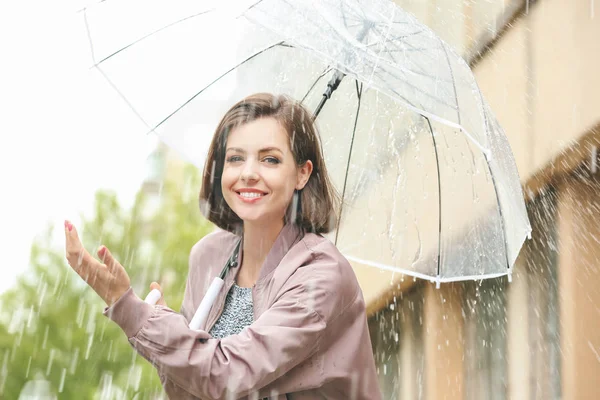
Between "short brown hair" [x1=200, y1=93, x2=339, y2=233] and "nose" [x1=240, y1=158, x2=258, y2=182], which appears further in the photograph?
"short brown hair" [x1=200, y1=93, x2=339, y2=233]

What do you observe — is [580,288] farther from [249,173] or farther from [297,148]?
[249,173]

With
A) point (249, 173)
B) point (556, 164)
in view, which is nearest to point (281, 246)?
point (249, 173)

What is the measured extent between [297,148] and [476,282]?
463cm

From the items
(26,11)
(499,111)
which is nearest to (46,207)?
(26,11)

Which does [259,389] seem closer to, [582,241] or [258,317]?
[258,317]

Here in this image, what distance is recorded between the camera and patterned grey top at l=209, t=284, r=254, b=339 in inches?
126

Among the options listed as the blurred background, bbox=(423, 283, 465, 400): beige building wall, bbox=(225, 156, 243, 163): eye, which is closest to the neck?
bbox=(225, 156, 243, 163): eye

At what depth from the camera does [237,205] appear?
3.25m

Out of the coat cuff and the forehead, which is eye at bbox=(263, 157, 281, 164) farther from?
the coat cuff

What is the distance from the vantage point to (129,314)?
2822 mm

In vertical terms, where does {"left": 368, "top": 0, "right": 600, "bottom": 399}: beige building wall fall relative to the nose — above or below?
above

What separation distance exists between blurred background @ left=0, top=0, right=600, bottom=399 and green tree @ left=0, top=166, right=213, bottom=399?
29 mm

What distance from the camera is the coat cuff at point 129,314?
281 centimetres

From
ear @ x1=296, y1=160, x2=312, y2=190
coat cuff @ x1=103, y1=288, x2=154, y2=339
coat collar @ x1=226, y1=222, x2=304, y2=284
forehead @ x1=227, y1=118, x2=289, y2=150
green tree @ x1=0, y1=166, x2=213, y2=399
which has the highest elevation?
green tree @ x1=0, y1=166, x2=213, y2=399
